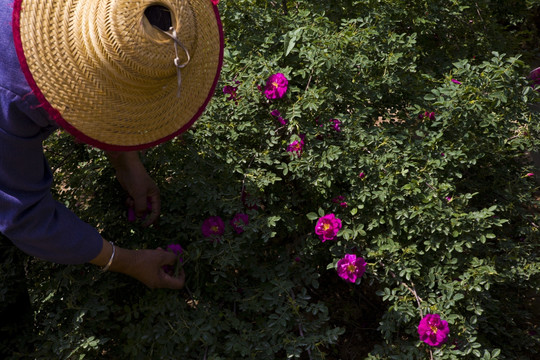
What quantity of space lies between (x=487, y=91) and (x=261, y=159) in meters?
0.99

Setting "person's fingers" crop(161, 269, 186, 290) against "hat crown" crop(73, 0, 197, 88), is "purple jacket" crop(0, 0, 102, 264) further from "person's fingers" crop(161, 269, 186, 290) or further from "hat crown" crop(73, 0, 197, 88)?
"person's fingers" crop(161, 269, 186, 290)

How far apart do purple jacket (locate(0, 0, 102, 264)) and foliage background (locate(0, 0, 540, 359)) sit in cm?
43

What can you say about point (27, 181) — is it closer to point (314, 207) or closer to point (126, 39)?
point (126, 39)

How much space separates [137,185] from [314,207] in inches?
31.5

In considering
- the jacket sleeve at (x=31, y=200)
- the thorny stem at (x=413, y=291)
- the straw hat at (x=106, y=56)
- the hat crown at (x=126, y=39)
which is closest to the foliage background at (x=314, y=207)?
the thorny stem at (x=413, y=291)

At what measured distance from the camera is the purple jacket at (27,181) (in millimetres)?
1464

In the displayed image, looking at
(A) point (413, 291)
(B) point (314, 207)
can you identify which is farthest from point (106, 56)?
(A) point (413, 291)

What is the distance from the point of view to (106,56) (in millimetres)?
1360

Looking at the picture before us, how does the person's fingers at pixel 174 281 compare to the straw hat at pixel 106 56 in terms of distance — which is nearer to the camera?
the straw hat at pixel 106 56

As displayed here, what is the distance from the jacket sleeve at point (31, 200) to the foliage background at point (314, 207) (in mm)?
406

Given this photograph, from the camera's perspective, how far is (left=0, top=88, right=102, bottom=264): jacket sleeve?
58.7 inches

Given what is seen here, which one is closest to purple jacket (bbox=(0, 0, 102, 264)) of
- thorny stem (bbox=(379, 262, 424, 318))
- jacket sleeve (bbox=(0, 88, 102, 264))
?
jacket sleeve (bbox=(0, 88, 102, 264))

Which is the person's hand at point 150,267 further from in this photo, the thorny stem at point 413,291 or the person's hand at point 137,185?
the thorny stem at point 413,291

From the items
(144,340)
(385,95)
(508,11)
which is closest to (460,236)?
(385,95)
